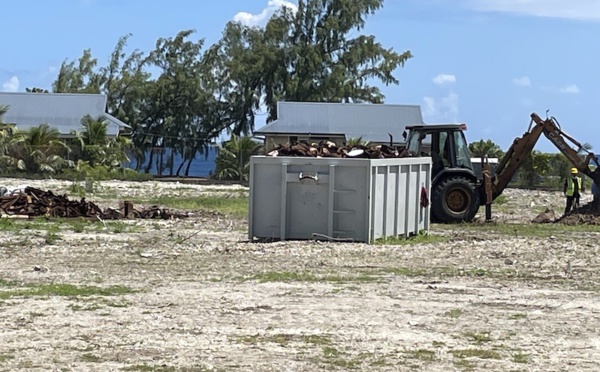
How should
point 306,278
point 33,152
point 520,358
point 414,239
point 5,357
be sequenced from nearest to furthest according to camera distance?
point 5,357
point 520,358
point 306,278
point 414,239
point 33,152

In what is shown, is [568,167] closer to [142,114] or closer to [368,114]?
[368,114]

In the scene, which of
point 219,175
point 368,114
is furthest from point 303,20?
point 219,175

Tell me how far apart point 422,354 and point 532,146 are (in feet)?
69.1

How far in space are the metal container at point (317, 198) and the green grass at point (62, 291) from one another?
7.08m

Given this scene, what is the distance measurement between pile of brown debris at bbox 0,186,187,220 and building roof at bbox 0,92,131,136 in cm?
3217

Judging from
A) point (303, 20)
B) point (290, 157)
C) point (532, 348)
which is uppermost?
point (303, 20)

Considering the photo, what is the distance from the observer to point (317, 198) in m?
21.0

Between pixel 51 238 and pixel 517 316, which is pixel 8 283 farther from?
pixel 517 316

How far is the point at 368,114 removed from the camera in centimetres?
6272

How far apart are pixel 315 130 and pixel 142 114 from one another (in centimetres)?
1461

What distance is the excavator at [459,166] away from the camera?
28.3 meters

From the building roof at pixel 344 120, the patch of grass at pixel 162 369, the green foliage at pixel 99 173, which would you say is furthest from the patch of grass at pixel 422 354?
the building roof at pixel 344 120

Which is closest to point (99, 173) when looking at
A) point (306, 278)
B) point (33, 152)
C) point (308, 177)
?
point (33, 152)

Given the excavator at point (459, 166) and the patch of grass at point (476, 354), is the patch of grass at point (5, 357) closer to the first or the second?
the patch of grass at point (476, 354)
